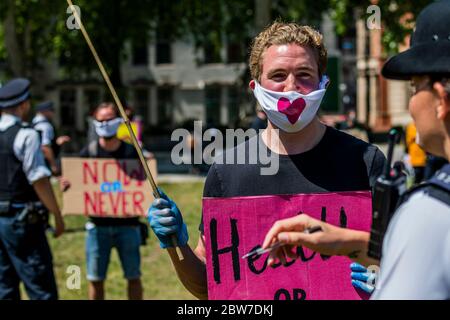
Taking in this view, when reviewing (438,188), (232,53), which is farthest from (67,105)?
(438,188)

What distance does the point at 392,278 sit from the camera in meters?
1.86

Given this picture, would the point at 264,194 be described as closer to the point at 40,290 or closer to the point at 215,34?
the point at 40,290

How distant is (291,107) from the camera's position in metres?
3.08

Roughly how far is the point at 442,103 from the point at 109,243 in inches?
206

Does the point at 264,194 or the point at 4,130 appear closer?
the point at 264,194

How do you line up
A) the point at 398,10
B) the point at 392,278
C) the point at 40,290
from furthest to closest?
1. the point at 398,10
2. the point at 40,290
3. the point at 392,278

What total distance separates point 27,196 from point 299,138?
375cm

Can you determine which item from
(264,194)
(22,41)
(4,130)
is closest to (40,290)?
(4,130)

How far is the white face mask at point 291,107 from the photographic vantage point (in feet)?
10.1

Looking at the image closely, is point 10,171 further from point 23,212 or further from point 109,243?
point 109,243

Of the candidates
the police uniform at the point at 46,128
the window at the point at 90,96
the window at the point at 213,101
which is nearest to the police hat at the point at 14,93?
the police uniform at the point at 46,128

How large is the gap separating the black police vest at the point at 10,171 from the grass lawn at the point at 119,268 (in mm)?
1800

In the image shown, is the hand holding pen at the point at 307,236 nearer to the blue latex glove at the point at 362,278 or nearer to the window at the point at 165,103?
the blue latex glove at the point at 362,278
